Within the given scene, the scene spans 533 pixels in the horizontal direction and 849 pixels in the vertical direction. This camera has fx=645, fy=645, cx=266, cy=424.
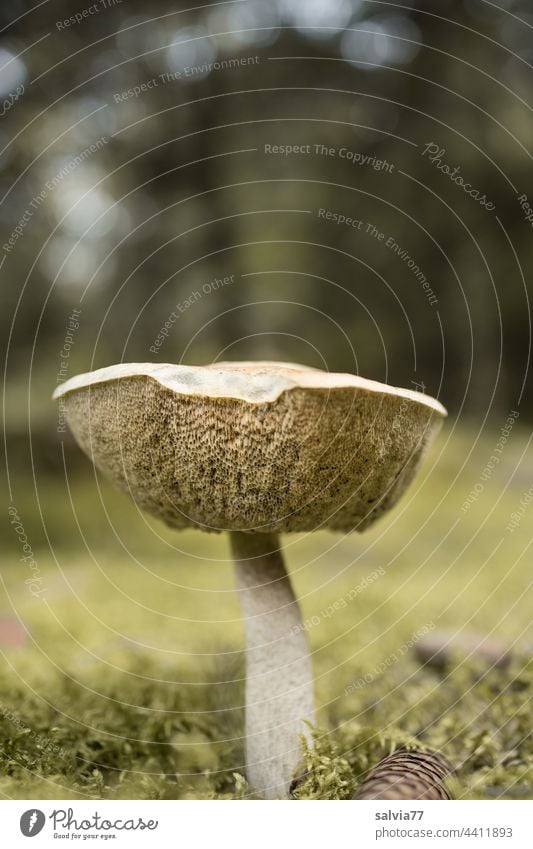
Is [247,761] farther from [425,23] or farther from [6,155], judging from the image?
[425,23]

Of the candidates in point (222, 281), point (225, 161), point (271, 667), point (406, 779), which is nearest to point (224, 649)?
point (271, 667)

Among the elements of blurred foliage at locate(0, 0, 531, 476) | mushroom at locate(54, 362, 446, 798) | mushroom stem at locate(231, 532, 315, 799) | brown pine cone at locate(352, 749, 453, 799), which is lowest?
brown pine cone at locate(352, 749, 453, 799)

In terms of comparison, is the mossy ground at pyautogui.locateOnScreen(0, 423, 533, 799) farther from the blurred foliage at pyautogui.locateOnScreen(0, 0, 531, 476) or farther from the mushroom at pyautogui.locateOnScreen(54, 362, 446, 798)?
the blurred foliage at pyautogui.locateOnScreen(0, 0, 531, 476)

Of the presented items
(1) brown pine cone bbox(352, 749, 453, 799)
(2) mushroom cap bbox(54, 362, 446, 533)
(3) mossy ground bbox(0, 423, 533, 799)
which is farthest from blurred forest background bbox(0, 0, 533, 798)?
(2) mushroom cap bbox(54, 362, 446, 533)

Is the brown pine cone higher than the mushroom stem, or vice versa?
the mushroom stem
